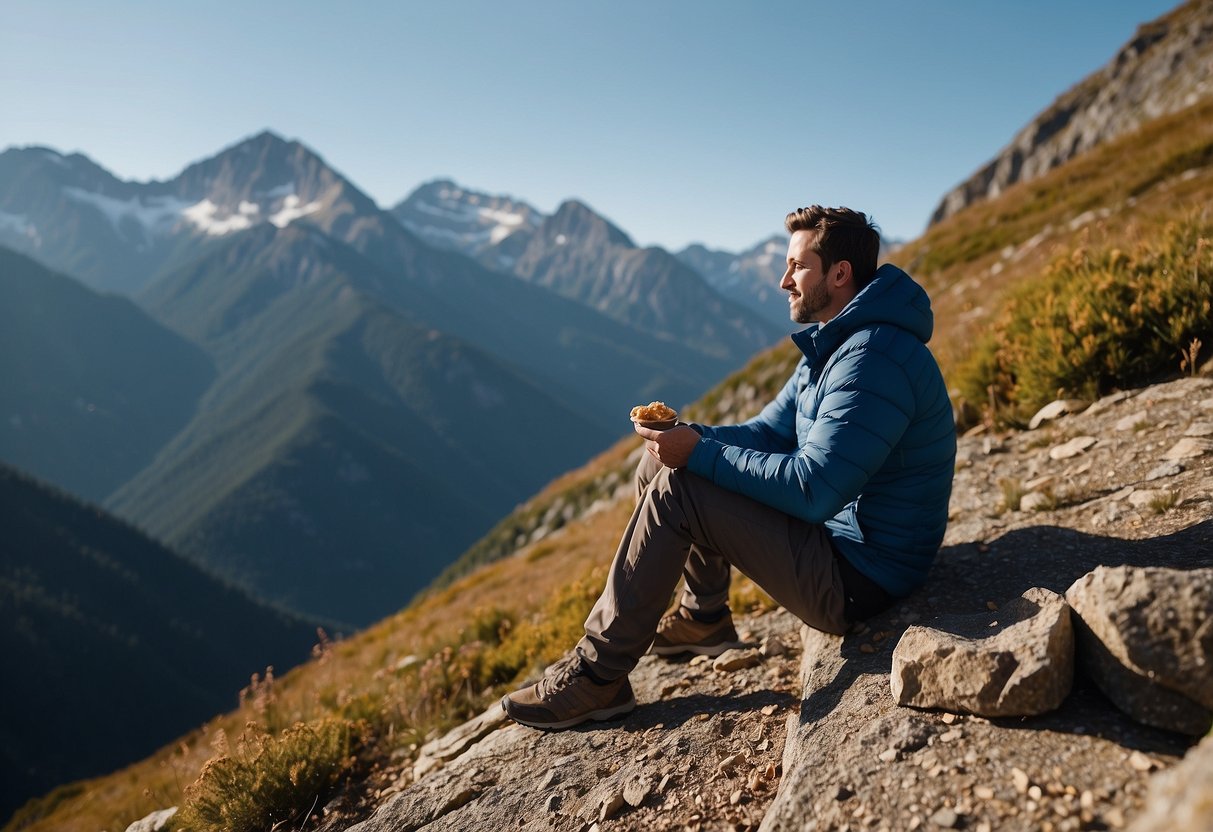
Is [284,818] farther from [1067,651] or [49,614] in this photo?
[49,614]

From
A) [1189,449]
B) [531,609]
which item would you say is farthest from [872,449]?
[531,609]

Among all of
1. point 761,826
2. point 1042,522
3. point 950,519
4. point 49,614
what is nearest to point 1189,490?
point 1042,522

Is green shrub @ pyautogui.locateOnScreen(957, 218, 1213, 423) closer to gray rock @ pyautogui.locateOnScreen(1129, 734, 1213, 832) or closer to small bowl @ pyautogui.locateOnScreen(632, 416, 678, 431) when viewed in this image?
small bowl @ pyautogui.locateOnScreen(632, 416, 678, 431)

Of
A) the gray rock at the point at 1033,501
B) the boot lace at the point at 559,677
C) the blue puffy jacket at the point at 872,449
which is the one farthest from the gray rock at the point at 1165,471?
the boot lace at the point at 559,677

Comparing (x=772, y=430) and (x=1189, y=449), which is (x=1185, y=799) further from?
(x=1189, y=449)

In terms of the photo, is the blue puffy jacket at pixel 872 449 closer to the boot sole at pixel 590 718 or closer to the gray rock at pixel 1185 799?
the boot sole at pixel 590 718

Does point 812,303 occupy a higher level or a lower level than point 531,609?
higher

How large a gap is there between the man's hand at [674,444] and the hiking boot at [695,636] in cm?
165

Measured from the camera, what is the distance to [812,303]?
421 cm

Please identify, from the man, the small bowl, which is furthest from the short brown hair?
the small bowl

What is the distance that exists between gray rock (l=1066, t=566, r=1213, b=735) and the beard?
208 centimetres

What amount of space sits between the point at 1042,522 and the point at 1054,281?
4.07 m

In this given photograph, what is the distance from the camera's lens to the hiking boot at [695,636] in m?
5.01

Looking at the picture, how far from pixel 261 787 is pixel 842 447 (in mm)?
4337
